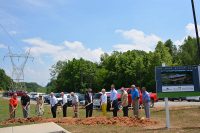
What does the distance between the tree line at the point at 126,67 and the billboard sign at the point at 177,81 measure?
57.0 metres

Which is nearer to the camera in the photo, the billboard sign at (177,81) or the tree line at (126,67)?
the billboard sign at (177,81)

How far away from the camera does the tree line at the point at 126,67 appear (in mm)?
82625

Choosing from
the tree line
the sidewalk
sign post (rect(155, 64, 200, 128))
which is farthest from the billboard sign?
the tree line

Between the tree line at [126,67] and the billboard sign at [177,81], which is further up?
the tree line at [126,67]

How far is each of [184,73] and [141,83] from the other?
64315 millimetres

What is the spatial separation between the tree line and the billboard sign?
57.0 m

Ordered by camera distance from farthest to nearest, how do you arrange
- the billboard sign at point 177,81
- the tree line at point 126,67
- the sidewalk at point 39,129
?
the tree line at point 126,67
the billboard sign at point 177,81
the sidewalk at point 39,129

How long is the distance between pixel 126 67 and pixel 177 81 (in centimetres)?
7035

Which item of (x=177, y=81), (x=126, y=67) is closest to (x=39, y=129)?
(x=177, y=81)

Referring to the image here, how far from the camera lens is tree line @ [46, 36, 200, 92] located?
82625 mm

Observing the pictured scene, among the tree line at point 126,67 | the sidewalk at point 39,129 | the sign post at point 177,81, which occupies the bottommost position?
the sidewalk at point 39,129

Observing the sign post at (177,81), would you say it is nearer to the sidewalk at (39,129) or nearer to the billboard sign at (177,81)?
the billboard sign at (177,81)

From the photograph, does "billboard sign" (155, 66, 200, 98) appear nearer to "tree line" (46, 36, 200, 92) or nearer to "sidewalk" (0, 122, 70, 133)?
"sidewalk" (0, 122, 70, 133)

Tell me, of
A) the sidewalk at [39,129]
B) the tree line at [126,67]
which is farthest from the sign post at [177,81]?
the tree line at [126,67]
